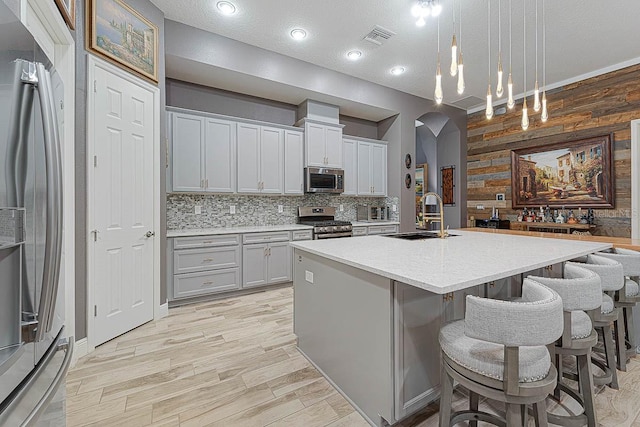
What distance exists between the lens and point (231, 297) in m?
3.83

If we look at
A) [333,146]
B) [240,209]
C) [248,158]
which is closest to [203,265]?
[240,209]

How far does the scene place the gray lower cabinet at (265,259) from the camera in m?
3.88

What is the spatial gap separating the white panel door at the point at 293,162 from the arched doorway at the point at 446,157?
8.94 ft

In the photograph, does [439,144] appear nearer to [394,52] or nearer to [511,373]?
[394,52]

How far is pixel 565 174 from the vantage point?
4.85m

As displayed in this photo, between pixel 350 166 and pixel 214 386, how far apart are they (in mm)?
4013

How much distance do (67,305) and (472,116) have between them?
7019 mm

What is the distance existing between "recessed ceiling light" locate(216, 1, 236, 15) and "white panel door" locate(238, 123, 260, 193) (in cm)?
133

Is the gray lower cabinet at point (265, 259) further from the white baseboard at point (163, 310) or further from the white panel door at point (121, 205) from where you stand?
the white panel door at point (121, 205)

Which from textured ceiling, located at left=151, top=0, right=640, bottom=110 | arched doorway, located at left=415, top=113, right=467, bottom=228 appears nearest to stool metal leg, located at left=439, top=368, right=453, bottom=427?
textured ceiling, located at left=151, top=0, right=640, bottom=110

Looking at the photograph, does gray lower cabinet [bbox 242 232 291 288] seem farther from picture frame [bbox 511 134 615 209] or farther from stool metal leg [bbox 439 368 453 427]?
picture frame [bbox 511 134 615 209]

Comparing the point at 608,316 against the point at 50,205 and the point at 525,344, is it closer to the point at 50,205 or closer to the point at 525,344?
the point at 525,344

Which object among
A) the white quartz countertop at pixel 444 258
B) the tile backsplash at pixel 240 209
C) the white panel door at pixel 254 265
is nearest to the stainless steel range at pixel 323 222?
the tile backsplash at pixel 240 209

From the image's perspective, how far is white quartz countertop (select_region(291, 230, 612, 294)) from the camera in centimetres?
130
